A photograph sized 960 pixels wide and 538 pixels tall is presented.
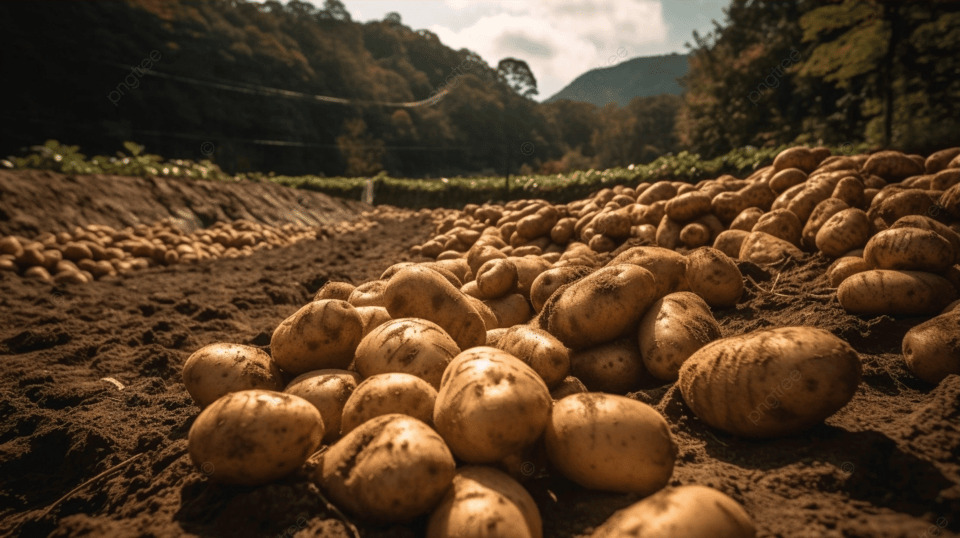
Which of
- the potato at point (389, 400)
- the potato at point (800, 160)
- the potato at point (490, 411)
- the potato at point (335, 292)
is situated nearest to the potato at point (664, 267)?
the potato at point (490, 411)

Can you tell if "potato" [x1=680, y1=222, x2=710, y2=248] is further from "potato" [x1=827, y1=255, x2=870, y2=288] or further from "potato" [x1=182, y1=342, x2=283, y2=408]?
"potato" [x1=182, y1=342, x2=283, y2=408]

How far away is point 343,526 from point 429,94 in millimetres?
69060

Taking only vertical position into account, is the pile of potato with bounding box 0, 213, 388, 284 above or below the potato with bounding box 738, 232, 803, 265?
above

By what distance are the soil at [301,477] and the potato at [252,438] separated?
9cm

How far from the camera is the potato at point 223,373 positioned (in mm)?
2164

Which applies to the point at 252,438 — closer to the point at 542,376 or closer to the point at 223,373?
the point at 223,373

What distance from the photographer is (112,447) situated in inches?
86.3


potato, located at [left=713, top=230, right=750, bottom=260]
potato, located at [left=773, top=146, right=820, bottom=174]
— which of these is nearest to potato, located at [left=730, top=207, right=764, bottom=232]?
potato, located at [left=713, top=230, right=750, bottom=260]

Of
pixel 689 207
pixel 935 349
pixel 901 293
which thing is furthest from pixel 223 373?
pixel 689 207

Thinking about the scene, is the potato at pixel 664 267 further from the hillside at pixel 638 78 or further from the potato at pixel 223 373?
the hillside at pixel 638 78

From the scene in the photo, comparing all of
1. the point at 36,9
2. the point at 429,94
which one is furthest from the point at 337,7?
the point at 36,9

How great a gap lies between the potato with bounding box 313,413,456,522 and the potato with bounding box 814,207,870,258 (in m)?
3.77

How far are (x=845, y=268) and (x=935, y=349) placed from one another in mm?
1295

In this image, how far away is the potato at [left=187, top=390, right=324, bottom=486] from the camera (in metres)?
1.56
